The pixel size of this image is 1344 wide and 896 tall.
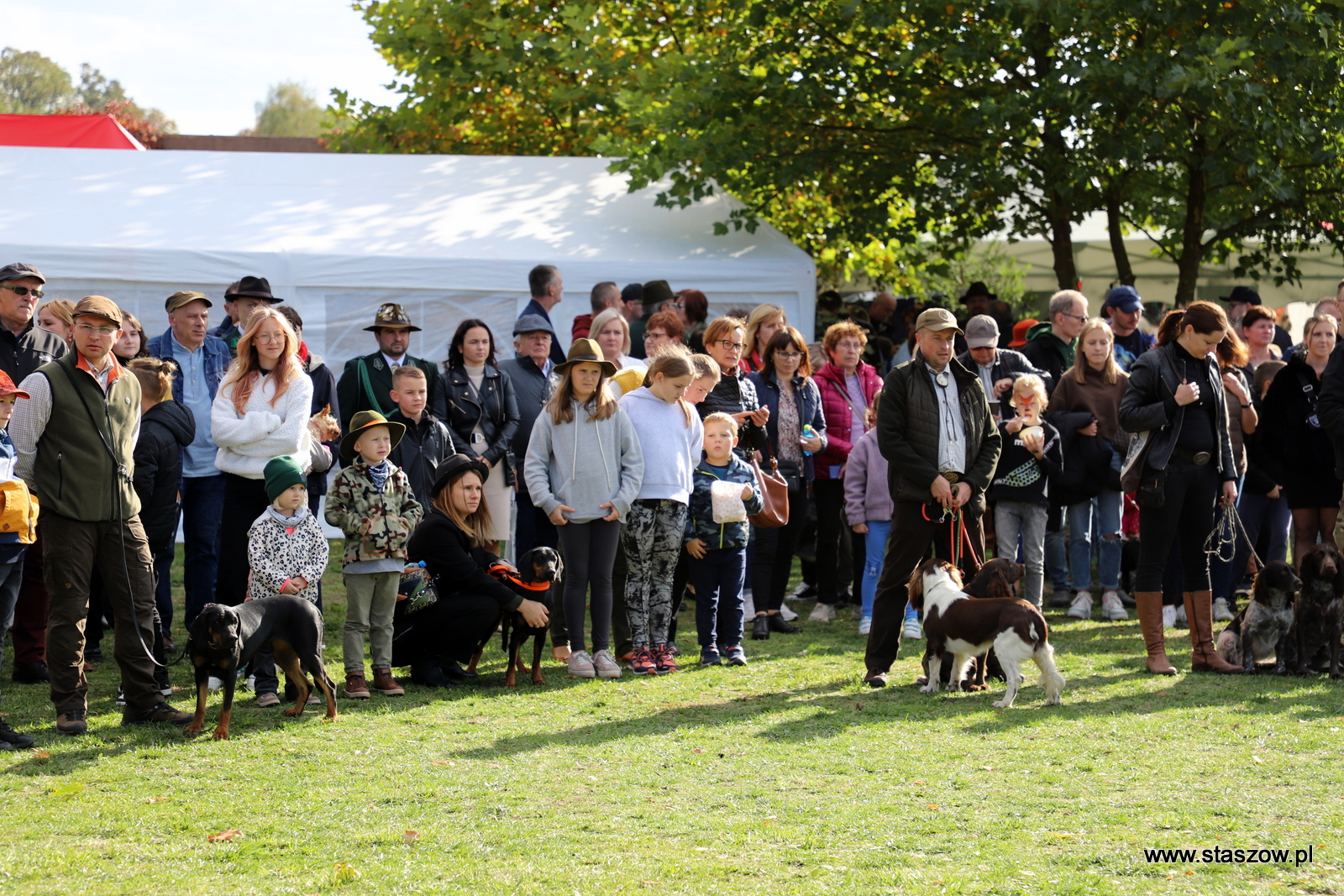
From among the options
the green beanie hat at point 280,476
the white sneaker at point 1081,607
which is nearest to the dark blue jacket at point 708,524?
the green beanie hat at point 280,476

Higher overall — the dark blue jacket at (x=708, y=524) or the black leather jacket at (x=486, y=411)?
the black leather jacket at (x=486, y=411)

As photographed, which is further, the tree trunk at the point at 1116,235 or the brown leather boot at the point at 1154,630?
the tree trunk at the point at 1116,235

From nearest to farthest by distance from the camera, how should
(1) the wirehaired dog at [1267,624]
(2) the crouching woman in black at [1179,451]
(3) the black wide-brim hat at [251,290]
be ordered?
(2) the crouching woman in black at [1179,451], (1) the wirehaired dog at [1267,624], (3) the black wide-brim hat at [251,290]

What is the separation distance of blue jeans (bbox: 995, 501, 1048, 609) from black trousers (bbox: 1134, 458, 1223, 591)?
1.52 m

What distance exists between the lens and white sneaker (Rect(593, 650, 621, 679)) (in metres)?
7.57

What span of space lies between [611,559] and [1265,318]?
550 cm

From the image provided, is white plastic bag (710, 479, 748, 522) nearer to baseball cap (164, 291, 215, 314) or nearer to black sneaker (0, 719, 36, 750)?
baseball cap (164, 291, 215, 314)

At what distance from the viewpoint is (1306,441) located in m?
8.60

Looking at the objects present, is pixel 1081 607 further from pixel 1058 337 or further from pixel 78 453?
pixel 78 453

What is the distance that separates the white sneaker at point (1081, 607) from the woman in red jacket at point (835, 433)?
1508 mm

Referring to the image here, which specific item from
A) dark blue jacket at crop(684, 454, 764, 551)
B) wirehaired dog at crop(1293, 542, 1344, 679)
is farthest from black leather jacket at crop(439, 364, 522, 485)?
wirehaired dog at crop(1293, 542, 1344, 679)

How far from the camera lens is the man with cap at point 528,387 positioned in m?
9.07

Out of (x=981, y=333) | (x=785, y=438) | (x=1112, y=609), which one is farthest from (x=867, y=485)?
(x=1112, y=609)

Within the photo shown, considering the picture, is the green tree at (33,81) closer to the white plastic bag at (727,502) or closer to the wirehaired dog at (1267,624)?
the white plastic bag at (727,502)
